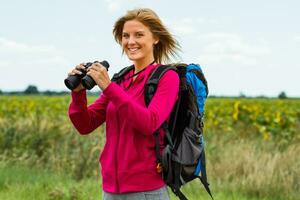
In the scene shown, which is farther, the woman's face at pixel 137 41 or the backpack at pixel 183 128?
the woman's face at pixel 137 41

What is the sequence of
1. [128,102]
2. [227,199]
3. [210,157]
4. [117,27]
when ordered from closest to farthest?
[128,102] < [117,27] < [227,199] < [210,157]

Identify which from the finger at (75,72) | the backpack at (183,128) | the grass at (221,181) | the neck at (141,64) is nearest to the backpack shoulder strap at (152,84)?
the backpack at (183,128)

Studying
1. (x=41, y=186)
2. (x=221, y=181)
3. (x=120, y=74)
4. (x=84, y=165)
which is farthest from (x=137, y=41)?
(x=84, y=165)

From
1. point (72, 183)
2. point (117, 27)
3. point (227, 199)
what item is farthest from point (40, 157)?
point (117, 27)

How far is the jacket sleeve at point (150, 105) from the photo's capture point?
10.1 feet

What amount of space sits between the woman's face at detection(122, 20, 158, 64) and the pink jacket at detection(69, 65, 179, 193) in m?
0.08

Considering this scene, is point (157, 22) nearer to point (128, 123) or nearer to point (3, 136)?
point (128, 123)

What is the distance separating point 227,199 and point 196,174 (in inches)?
128

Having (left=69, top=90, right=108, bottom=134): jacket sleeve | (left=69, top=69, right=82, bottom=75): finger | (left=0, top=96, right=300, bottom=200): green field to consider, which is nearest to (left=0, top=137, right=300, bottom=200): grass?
(left=0, top=96, right=300, bottom=200): green field

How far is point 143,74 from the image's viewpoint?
3.40 m

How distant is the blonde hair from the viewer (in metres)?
3.48

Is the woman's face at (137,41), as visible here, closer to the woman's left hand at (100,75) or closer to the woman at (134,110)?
the woman at (134,110)

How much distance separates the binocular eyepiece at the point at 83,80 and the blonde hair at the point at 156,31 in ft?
1.28

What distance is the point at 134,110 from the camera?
3.08 metres
